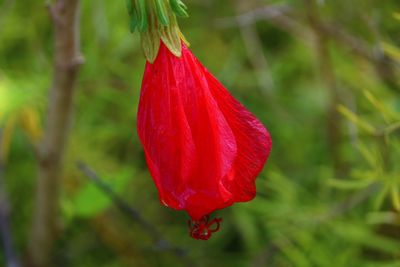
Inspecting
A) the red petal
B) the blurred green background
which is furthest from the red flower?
the blurred green background

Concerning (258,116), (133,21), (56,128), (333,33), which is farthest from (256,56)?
(133,21)

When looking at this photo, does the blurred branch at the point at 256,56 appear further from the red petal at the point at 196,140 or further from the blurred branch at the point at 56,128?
the red petal at the point at 196,140

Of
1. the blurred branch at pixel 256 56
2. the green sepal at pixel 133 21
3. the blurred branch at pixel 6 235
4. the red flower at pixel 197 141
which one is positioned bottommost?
the blurred branch at pixel 6 235

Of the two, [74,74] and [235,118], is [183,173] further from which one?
[74,74]

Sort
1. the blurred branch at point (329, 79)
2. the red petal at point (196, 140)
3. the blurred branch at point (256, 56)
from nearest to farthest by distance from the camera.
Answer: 1. the red petal at point (196, 140)
2. the blurred branch at point (329, 79)
3. the blurred branch at point (256, 56)

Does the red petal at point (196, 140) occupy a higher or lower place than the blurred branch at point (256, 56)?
higher

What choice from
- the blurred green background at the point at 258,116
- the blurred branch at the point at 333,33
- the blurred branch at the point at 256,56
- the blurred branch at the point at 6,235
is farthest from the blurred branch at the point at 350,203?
the blurred branch at the point at 6,235

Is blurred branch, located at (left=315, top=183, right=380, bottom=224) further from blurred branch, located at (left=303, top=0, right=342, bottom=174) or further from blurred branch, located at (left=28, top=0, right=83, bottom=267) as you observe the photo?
blurred branch, located at (left=28, top=0, right=83, bottom=267)

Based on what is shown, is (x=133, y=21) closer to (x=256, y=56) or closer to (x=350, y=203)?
(x=350, y=203)
